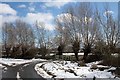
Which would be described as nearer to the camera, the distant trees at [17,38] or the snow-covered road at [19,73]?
the snow-covered road at [19,73]

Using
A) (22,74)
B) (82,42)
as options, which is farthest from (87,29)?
(22,74)

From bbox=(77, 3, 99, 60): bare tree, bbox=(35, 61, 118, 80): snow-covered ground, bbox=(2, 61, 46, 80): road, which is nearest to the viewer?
bbox=(2, 61, 46, 80): road

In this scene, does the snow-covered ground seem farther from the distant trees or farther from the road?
the distant trees

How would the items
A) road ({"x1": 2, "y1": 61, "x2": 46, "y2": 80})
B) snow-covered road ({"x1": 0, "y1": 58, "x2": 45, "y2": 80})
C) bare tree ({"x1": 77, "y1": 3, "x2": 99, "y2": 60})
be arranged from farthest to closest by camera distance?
bare tree ({"x1": 77, "y1": 3, "x2": 99, "y2": 60}) → snow-covered road ({"x1": 0, "y1": 58, "x2": 45, "y2": 80}) → road ({"x1": 2, "y1": 61, "x2": 46, "y2": 80})

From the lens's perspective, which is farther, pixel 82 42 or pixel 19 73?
pixel 82 42

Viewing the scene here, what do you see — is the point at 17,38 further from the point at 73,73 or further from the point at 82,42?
the point at 73,73

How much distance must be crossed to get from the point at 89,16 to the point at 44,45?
115 feet

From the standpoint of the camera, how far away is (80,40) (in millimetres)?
54312

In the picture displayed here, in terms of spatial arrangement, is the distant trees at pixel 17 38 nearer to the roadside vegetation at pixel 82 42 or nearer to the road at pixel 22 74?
the roadside vegetation at pixel 82 42

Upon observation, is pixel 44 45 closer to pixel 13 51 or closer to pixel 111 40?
pixel 13 51

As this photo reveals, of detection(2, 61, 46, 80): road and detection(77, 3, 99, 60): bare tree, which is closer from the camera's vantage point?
detection(2, 61, 46, 80): road

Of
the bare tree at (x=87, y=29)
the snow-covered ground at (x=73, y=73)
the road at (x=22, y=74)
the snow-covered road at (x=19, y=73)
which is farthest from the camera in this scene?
the bare tree at (x=87, y=29)

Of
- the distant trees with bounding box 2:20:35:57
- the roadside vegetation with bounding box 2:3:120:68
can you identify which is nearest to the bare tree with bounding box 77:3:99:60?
the roadside vegetation with bounding box 2:3:120:68

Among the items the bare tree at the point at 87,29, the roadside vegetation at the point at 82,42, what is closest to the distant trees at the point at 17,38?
the roadside vegetation at the point at 82,42
